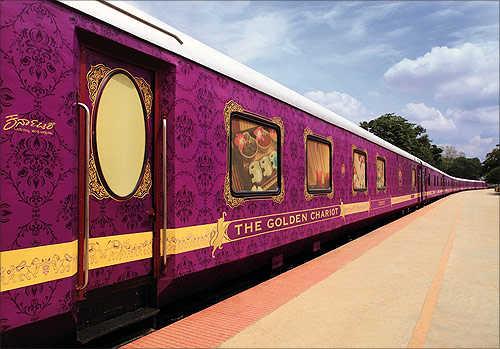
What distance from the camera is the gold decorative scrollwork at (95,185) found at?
3115mm

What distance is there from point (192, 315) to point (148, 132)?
2039mm

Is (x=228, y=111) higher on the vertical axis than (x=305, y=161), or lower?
higher

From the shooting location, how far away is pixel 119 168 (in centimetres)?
336

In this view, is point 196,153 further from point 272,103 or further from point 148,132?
point 272,103

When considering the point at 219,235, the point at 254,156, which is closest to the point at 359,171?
the point at 254,156

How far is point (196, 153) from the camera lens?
417cm

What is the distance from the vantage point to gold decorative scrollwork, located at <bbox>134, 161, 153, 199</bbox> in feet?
11.7

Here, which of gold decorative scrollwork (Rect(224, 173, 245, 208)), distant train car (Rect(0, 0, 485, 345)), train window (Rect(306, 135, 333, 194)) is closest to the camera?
distant train car (Rect(0, 0, 485, 345))

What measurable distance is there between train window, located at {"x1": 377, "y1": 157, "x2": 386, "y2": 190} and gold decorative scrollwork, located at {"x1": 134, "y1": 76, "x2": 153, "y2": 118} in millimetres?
9676

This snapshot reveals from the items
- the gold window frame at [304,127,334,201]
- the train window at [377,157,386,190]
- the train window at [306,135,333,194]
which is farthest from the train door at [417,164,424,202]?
the train window at [306,135,333,194]

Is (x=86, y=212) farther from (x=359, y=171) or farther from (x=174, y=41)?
(x=359, y=171)

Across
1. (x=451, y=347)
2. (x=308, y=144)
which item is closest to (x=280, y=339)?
(x=451, y=347)

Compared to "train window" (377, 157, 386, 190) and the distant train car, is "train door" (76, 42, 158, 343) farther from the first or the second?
"train window" (377, 157, 386, 190)

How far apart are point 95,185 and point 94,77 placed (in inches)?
32.9
